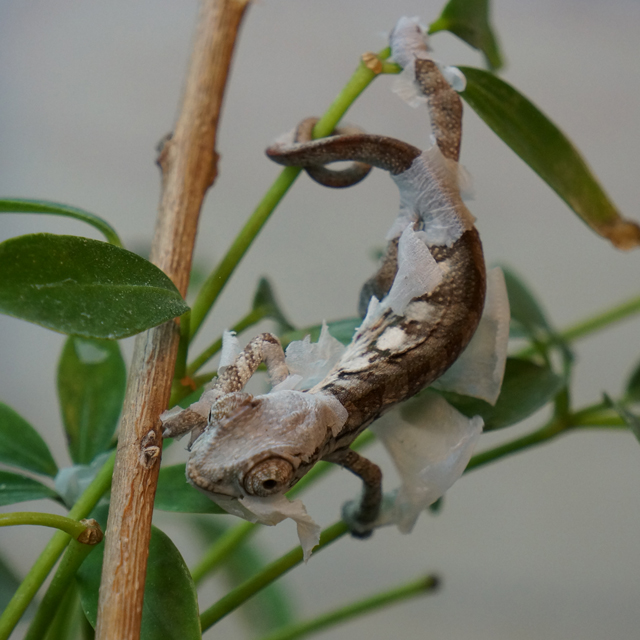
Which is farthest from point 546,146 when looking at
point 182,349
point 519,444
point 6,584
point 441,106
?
point 6,584

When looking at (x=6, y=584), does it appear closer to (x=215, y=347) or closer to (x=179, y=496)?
(x=179, y=496)

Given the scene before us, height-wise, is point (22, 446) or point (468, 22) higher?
point (468, 22)

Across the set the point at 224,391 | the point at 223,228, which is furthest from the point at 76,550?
the point at 223,228

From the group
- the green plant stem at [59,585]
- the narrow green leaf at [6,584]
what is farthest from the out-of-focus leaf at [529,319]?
the narrow green leaf at [6,584]

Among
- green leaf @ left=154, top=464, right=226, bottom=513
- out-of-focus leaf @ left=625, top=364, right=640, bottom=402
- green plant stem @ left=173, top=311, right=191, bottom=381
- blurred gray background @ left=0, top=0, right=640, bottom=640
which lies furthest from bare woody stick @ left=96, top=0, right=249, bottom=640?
blurred gray background @ left=0, top=0, right=640, bottom=640

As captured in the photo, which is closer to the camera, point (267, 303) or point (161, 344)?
point (161, 344)

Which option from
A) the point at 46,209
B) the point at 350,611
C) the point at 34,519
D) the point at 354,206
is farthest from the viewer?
the point at 354,206

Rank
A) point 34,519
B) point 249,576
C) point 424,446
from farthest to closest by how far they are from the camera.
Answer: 1. point 249,576
2. point 424,446
3. point 34,519
